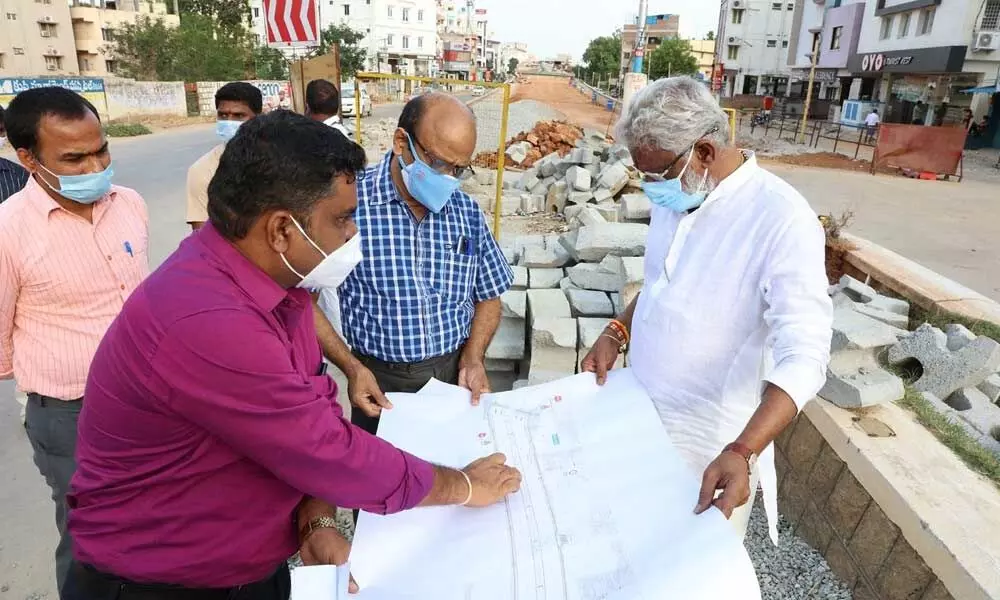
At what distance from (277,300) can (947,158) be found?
19.0 metres

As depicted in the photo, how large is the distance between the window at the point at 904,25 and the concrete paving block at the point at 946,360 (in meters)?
30.6

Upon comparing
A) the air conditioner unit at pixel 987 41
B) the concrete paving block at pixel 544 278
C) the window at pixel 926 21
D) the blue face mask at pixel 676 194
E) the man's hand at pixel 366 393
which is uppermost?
the window at pixel 926 21

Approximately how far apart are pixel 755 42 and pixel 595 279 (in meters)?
54.9

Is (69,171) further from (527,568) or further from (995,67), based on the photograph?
(995,67)

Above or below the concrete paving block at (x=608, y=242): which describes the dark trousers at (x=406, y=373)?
above

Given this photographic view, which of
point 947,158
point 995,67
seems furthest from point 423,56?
point 947,158

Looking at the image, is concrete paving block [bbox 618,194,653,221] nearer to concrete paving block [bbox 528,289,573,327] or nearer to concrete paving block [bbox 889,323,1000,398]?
concrete paving block [bbox 528,289,573,327]

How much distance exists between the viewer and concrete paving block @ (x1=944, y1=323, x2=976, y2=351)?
3.41m

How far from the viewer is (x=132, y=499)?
1.18 metres

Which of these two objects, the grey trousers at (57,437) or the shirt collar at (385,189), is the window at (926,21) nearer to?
the shirt collar at (385,189)

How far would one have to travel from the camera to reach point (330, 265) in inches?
49.8

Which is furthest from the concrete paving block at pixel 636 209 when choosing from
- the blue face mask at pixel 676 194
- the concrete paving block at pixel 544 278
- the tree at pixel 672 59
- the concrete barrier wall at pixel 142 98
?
the tree at pixel 672 59

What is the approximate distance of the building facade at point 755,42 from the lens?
4988 cm

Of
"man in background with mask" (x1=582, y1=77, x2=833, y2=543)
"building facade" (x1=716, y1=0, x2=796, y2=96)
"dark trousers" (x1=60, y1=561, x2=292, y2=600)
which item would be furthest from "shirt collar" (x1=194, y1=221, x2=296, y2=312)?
"building facade" (x1=716, y1=0, x2=796, y2=96)
